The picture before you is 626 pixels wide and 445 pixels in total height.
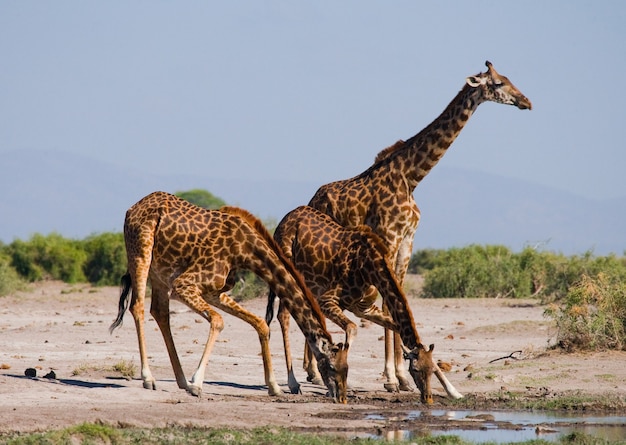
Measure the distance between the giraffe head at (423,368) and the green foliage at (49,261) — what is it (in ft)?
64.5

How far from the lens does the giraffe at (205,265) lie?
12.5 metres

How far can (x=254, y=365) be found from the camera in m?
15.2

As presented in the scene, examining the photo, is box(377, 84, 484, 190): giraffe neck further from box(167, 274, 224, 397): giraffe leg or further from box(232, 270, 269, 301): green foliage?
box(232, 270, 269, 301): green foliage

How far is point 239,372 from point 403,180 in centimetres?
297

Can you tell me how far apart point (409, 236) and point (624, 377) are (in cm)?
285

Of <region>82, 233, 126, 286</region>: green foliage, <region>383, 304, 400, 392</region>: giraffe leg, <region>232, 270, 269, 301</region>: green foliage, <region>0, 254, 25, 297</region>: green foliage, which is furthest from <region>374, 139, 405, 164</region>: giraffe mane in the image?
<region>82, 233, 126, 286</region>: green foliage

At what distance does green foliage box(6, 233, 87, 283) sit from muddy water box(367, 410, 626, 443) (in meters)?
20.5

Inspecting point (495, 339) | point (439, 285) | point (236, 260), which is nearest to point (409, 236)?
point (236, 260)

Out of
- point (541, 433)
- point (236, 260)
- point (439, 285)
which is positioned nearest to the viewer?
point (541, 433)

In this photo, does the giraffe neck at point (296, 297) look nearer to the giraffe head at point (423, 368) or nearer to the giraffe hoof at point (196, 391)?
the giraffe head at point (423, 368)

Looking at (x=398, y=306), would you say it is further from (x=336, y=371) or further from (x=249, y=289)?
(x=249, y=289)

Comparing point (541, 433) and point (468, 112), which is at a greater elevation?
point (468, 112)

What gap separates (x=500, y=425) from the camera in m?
11.0

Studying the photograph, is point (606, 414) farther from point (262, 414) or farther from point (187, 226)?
point (187, 226)
